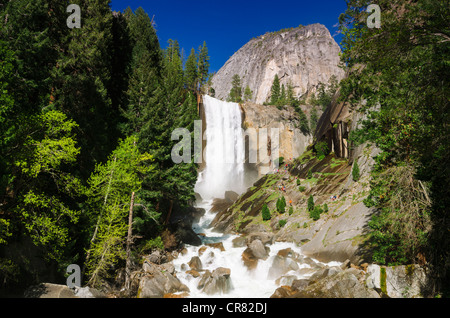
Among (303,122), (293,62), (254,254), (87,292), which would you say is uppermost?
(293,62)

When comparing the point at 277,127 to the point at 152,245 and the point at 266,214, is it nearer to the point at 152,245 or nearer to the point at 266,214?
the point at 266,214

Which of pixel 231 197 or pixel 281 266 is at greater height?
pixel 231 197

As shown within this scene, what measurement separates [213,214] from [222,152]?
1942cm

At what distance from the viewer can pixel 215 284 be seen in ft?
59.7

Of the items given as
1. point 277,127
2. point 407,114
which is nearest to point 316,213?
point 407,114

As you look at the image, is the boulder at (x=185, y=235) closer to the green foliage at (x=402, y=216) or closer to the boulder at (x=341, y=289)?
the boulder at (x=341, y=289)

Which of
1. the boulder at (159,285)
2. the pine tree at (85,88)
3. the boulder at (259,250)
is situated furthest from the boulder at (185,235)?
the pine tree at (85,88)

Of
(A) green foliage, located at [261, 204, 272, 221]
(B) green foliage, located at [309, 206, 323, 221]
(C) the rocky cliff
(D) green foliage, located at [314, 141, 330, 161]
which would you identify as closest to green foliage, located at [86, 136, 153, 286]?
(B) green foliage, located at [309, 206, 323, 221]

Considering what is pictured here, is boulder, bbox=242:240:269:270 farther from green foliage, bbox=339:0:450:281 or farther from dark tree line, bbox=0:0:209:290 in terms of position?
green foliage, bbox=339:0:450:281

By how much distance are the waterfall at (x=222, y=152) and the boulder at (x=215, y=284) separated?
123ft

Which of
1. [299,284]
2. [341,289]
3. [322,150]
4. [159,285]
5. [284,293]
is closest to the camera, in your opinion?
[341,289]

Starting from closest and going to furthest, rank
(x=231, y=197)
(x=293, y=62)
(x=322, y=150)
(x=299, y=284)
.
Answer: (x=299, y=284) < (x=322, y=150) < (x=231, y=197) < (x=293, y=62)

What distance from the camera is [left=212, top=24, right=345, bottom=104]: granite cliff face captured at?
126 m

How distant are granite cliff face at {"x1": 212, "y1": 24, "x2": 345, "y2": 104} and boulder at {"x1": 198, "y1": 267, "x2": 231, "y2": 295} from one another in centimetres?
11541
